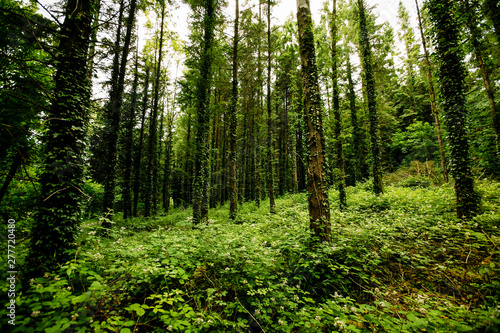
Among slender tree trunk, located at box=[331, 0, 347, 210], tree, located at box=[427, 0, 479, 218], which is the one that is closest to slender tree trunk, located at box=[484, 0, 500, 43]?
tree, located at box=[427, 0, 479, 218]

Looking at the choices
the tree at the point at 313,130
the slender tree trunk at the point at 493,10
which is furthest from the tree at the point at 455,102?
the tree at the point at 313,130

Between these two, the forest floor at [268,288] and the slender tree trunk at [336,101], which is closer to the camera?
the forest floor at [268,288]

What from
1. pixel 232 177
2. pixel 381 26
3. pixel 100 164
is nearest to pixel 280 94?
pixel 381 26

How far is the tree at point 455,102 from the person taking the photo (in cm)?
586

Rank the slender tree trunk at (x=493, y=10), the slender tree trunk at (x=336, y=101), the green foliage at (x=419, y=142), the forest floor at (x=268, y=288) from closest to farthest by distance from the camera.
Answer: the forest floor at (x=268, y=288) < the slender tree trunk at (x=493, y=10) < the slender tree trunk at (x=336, y=101) < the green foliage at (x=419, y=142)

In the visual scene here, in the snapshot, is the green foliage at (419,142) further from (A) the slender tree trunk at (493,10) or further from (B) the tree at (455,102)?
(A) the slender tree trunk at (493,10)

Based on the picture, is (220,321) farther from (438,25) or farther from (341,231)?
(438,25)

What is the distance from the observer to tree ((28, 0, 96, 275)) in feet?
11.8

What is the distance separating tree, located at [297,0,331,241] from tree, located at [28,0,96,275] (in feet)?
17.4

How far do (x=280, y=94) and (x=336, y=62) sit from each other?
13.8 metres

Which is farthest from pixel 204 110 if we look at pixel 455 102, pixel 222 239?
pixel 455 102

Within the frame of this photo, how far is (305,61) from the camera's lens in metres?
5.11

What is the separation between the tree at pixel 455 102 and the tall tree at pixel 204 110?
30.6ft

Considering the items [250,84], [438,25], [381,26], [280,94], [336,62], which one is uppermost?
[381,26]
